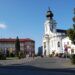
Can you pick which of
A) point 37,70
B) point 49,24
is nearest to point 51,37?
point 49,24

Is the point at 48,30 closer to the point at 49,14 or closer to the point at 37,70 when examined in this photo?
the point at 49,14

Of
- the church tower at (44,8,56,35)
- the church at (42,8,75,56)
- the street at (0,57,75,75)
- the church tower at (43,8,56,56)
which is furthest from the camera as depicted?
the church tower at (44,8,56,35)

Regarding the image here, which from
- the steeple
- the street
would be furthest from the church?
the street

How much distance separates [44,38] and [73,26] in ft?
382

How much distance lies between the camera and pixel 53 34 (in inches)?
6014

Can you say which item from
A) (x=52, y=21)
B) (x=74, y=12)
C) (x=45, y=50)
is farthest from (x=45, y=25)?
(x=74, y=12)

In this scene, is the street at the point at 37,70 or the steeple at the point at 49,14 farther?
the steeple at the point at 49,14

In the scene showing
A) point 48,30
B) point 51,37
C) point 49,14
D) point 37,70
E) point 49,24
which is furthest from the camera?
point 48,30

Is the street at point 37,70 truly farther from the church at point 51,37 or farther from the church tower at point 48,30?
the church tower at point 48,30

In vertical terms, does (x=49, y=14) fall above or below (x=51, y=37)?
above

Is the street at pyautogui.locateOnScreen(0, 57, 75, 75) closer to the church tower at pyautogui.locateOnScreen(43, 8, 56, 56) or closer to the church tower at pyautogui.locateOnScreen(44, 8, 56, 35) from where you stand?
the church tower at pyautogui.locateOnScreen(43, 8, 56, 56)

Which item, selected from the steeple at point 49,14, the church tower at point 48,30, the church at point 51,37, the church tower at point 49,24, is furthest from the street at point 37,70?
the steeple at point 49,14

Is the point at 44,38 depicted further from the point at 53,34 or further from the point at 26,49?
the point at 26,49

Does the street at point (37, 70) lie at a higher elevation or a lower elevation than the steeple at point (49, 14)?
lower
